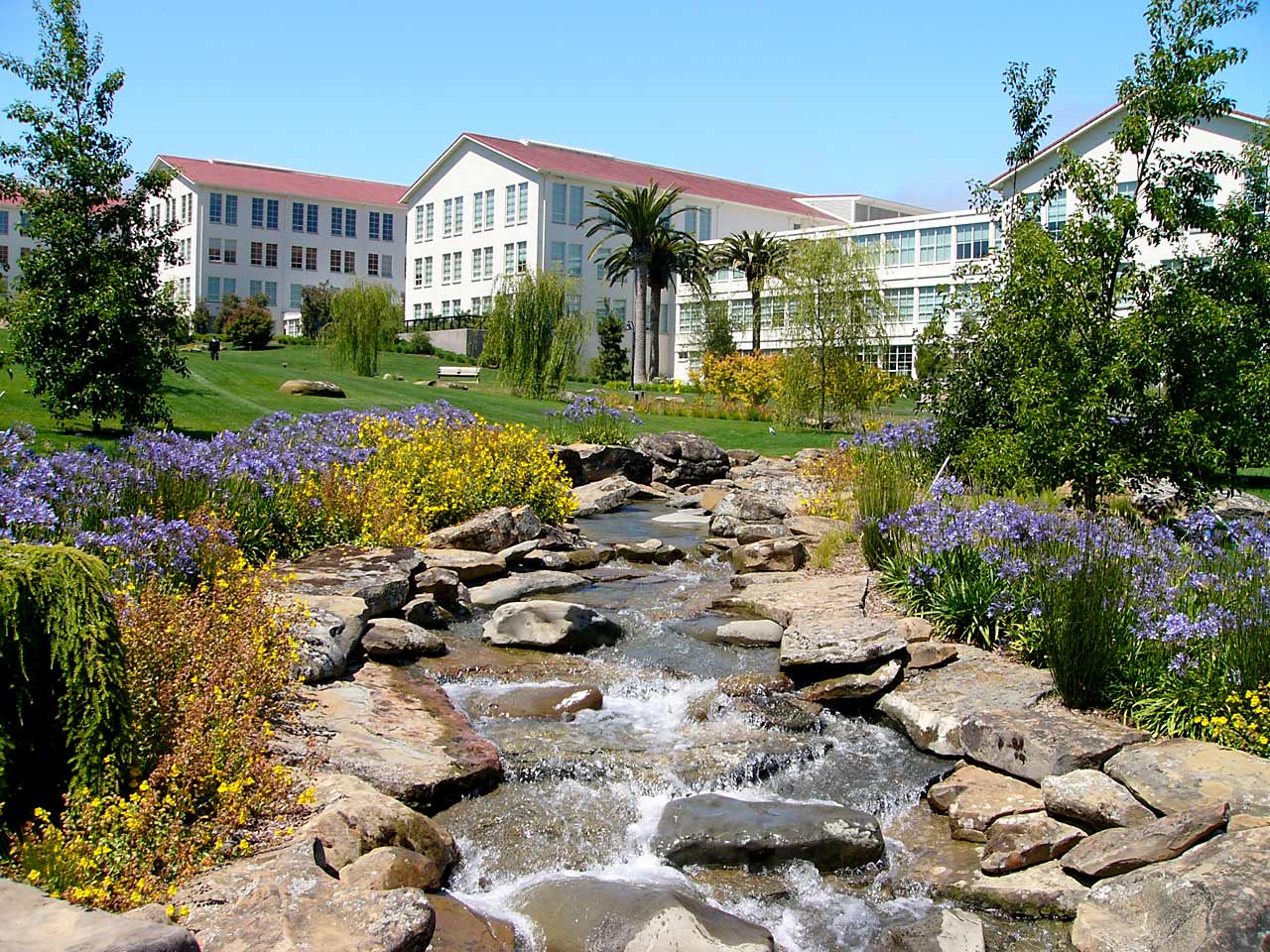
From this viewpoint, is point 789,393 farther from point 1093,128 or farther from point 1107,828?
point 1107,828

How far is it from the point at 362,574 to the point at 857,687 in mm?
4157

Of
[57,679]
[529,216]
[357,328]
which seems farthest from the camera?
[529,216]

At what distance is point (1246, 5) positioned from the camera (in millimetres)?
11680

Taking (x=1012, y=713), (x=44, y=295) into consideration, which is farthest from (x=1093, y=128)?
(x=1012, y=713)

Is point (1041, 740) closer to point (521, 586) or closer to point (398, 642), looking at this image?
point (398, 642)

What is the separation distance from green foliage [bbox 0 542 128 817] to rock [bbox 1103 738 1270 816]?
497 cm

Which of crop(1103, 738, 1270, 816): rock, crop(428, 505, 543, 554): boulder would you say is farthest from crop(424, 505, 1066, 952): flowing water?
crop(428, 505, 543, 554): boulder

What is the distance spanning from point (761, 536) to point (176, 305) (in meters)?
9.73

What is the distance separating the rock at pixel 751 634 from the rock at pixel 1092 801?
336cm

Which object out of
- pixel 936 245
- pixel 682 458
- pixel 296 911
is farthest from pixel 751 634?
pixel 936 245

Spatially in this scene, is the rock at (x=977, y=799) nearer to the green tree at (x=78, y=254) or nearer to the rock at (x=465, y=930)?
the rock at (x=465, y=930)

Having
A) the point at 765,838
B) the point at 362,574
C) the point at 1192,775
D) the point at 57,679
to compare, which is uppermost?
the point at 57,679

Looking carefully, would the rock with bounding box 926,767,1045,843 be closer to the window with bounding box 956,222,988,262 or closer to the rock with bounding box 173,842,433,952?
the rock with bounding box 173,842,433,952

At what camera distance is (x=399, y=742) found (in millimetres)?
6418
